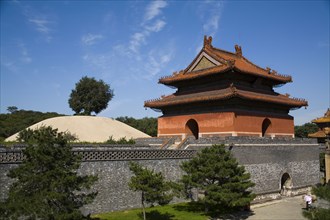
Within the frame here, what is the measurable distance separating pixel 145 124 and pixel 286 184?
41800 millimetres

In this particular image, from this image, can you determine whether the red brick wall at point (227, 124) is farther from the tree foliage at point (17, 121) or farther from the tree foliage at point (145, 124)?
the tree foliage at point (17, 121)

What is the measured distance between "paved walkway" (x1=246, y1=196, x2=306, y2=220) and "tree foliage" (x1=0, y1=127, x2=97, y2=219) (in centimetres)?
884

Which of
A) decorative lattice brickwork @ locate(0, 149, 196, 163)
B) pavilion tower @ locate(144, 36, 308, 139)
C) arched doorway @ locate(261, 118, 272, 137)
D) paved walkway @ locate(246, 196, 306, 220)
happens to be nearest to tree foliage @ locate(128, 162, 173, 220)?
decorative lattice brickwork @ locate(0, 149, 196, 163)

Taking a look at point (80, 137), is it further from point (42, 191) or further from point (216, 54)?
point (42, 191)

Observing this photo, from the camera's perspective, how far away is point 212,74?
2047 centimetres

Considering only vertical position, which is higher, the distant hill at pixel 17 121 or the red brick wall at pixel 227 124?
the distant hill at pixel 17 121

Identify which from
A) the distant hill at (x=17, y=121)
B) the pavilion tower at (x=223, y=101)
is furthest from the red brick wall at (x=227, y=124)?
the distant hill at (x=17, y=121)

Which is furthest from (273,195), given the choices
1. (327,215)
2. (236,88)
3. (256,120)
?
(327,215)

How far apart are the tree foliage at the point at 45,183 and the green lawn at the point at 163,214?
463 cm

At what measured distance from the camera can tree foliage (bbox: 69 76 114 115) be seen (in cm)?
5549

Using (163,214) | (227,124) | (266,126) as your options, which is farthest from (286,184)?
(163,214)

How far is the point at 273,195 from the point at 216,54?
949 centimetres

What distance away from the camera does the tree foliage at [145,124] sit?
190 ft

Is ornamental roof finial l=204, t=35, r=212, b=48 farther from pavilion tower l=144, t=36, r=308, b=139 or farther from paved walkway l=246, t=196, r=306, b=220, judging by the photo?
paved walkway l=246, t=196, r=306, b=220
